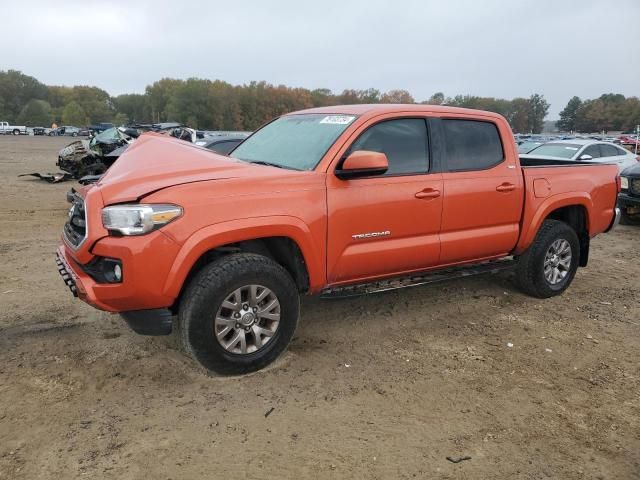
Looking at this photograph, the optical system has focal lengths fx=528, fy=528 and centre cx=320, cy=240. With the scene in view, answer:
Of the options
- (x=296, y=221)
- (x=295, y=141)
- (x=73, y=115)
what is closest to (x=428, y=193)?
(x=295, y=141)

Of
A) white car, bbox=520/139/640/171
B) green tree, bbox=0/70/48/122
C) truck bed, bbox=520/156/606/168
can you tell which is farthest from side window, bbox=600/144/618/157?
green tree, bbox=0/70/48/122

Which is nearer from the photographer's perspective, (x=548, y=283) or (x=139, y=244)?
(x=139, y=244)

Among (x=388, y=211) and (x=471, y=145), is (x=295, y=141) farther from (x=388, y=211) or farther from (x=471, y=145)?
(x=471, y=145)

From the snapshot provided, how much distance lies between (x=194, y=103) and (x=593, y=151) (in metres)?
99.4

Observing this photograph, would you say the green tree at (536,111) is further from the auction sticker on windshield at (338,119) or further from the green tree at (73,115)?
the auction sticker on windshield at (338,119)

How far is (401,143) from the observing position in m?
4.35

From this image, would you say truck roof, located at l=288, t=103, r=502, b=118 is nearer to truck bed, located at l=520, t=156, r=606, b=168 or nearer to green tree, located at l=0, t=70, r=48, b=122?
truck bed, located at l=520, t=156, r=606, b=168

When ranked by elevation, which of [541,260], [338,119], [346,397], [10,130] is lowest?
[346,397]

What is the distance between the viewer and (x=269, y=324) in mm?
3727

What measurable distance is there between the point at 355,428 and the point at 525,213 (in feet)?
9.63

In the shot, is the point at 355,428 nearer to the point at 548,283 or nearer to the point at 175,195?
the point at 175,195

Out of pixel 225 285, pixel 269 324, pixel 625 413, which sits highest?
pixel 225 285

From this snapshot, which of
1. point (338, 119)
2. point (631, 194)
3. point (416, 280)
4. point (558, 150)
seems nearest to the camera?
point (338, 119)

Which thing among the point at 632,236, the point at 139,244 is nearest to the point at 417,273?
the point at 139,244
